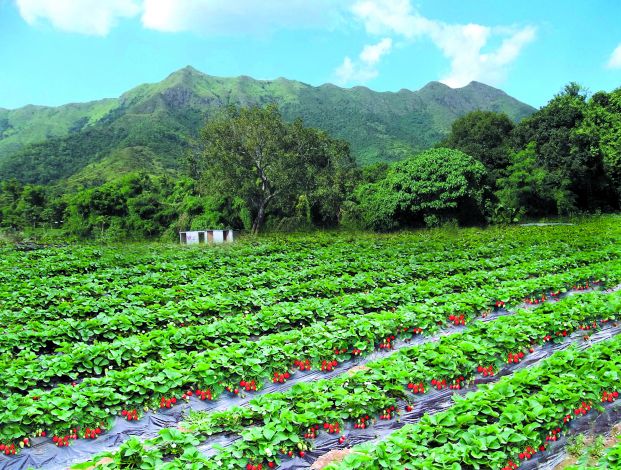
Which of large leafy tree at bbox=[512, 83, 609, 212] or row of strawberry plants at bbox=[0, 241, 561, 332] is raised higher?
large leafy tree at bbox=[512, 83, 609, 212]

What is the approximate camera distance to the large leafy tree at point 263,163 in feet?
96.5

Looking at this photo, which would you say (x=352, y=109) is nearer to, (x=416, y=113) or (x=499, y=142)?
(x=416, y=113)

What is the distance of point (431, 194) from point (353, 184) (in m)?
6.81

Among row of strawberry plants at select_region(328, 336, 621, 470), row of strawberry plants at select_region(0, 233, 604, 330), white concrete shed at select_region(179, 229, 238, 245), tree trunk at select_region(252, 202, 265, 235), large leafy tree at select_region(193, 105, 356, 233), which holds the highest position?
large leafy tree at select_region(193, 105, 356, 233)

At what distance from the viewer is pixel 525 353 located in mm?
7551

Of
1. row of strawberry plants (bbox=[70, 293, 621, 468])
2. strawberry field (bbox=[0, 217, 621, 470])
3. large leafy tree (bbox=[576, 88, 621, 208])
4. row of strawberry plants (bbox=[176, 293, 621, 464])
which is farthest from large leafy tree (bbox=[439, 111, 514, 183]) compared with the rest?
row of strawberry plants (bbox=[70, 293, 621, 468])

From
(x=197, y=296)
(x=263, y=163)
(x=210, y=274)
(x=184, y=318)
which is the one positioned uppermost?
(x=263, y=163)

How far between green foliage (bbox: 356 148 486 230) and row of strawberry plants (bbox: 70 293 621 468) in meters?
21.7

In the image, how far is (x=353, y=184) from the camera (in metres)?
34.1

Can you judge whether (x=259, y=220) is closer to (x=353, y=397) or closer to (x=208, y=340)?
(x=208, y=340)

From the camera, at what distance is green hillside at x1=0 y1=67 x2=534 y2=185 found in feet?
244

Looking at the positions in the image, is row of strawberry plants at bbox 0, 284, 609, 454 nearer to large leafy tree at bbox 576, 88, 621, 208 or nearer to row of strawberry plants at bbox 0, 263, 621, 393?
row of strawberry plants at bbox 0, 263, 621, 393

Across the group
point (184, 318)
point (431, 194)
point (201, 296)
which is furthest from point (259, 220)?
point (184, 318)

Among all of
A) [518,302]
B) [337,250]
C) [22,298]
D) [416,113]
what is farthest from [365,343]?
[416,113]
